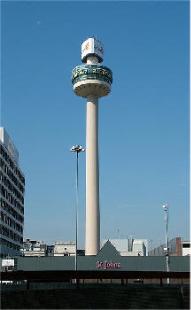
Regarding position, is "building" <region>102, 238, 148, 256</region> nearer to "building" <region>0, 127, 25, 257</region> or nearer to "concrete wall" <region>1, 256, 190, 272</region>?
"building" <region>0, 127, 25, 257</region>

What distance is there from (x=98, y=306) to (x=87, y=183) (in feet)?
268

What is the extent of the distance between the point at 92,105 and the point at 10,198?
105 feet

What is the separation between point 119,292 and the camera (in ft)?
82.3

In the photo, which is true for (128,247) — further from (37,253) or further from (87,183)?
(87,183)

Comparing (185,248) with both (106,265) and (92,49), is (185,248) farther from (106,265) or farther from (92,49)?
(92,49)

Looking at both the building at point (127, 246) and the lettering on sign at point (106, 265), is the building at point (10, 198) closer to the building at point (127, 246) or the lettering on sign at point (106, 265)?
the lettering on sign at point (106, 265)

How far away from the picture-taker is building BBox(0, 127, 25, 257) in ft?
362

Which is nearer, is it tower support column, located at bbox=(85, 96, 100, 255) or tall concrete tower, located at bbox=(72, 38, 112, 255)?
tower support column, located at bbox=(85, 96, 100, 255)

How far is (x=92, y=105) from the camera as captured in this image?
364 feet

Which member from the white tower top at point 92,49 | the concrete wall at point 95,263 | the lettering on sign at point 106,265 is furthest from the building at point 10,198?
the white tower top at point 92,49

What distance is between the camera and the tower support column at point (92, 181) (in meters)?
102

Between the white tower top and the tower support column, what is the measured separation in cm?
1193

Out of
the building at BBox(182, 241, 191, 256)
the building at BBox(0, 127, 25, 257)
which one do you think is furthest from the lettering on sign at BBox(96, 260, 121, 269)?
the building at BBox(182, 241, 191, 256)

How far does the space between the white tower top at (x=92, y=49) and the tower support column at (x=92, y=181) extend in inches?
469
